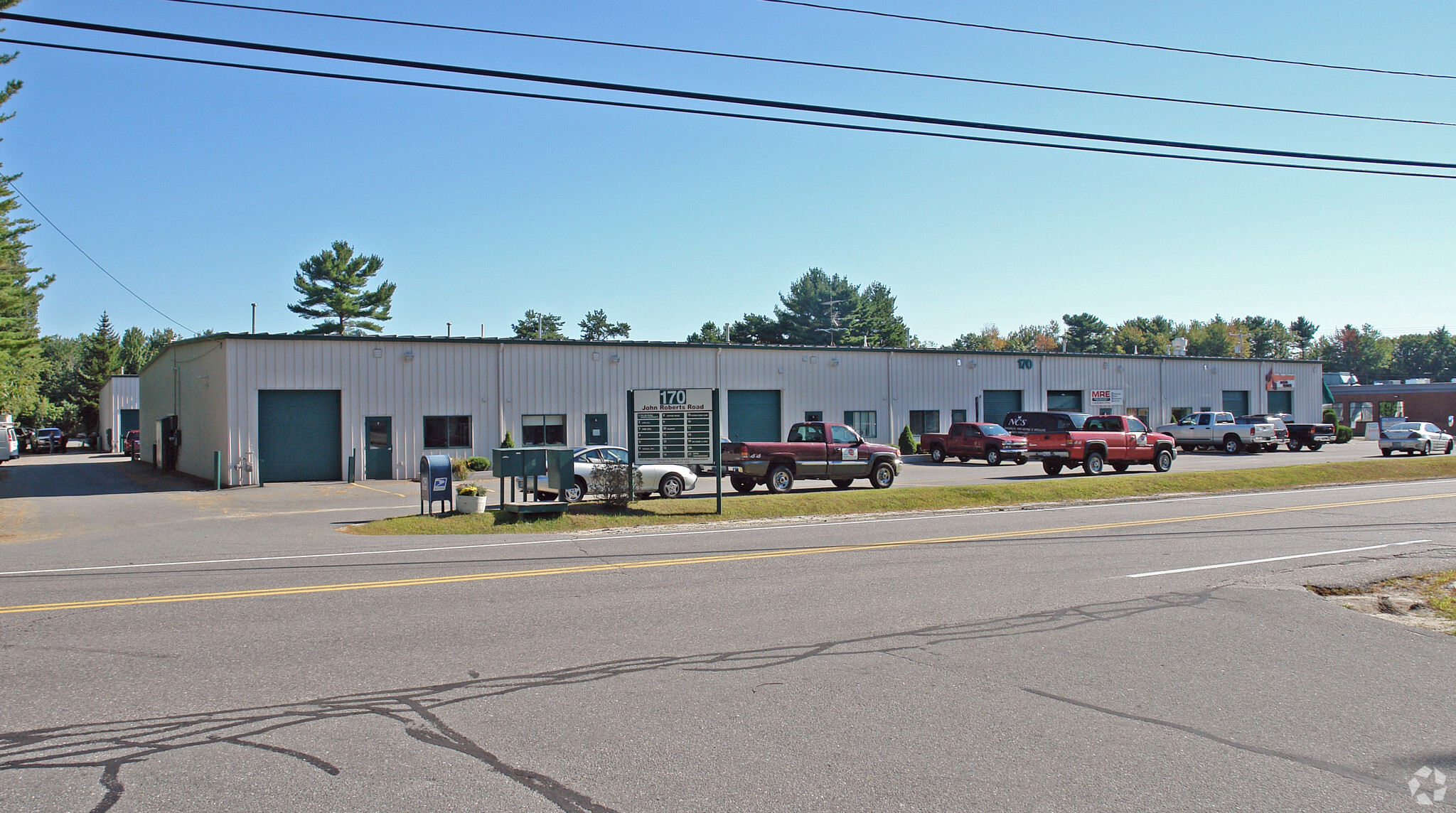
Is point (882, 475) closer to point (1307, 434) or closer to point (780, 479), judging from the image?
point (780, 479)

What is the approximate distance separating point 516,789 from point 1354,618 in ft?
26.8

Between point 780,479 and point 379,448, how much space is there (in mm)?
16360

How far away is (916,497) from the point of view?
2139 centimetres

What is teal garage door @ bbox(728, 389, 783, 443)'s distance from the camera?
40.1m

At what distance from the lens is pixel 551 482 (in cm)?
1836

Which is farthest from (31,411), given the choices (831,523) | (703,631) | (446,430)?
(703,631)

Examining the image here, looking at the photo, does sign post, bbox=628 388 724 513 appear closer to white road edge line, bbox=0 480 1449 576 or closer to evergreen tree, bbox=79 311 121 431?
white road edge line, bbox=0 480 1449 576

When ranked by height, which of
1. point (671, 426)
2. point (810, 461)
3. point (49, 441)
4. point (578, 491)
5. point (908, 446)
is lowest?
point (578, 491)

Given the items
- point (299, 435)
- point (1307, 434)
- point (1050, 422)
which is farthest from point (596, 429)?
point (1307, 434)

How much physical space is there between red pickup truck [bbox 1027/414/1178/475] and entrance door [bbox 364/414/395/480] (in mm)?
22174

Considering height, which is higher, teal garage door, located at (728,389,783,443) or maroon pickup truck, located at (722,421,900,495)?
teal garage door, located at (728,389,783,443)

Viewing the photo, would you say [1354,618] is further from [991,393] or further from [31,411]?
[31,411]

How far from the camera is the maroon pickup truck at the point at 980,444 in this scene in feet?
121

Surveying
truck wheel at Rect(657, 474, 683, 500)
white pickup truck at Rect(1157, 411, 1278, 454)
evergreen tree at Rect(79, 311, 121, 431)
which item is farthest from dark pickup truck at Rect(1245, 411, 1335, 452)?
evergreen tree at Rect(79, 311, 121, 431)
